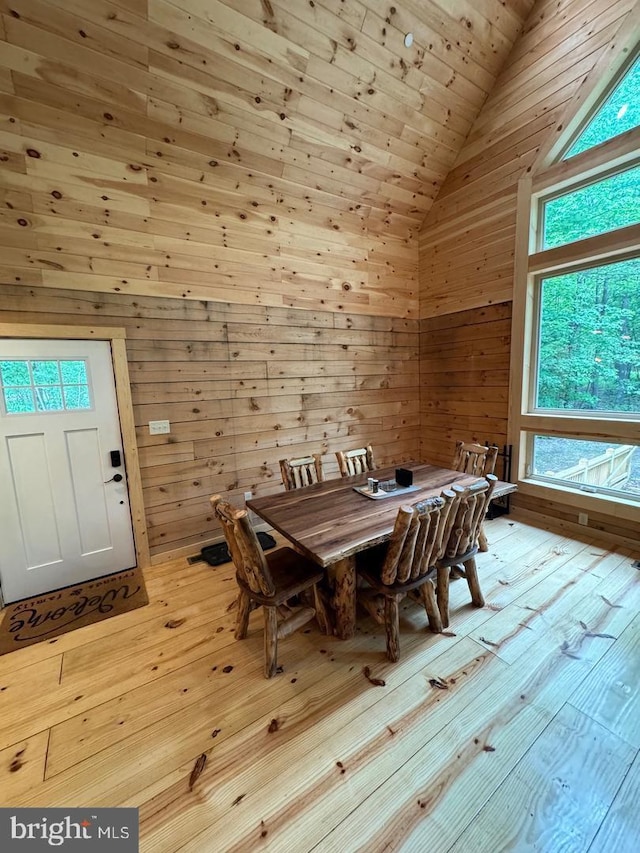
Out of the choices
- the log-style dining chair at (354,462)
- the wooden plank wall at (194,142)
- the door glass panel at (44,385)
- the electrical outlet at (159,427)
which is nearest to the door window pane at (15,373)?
the door glass panel at (44,385)

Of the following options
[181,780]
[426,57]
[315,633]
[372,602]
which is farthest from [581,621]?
[426,57]

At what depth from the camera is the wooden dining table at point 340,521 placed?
173 cm

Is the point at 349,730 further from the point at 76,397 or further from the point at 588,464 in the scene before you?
the point at 588,464

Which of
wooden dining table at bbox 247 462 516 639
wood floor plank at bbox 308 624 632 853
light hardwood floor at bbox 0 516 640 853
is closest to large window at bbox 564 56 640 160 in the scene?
wooden dining table at bbox 247 462 516 639

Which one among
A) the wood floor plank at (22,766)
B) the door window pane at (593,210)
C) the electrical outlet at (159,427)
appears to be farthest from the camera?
the electrical outlet at (159,427)

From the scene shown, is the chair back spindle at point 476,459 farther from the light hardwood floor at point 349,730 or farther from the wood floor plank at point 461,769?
Answer: the wood floor plank at point 461,769

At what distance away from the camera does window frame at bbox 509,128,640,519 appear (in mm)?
2822

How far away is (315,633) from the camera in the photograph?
214 centimetres

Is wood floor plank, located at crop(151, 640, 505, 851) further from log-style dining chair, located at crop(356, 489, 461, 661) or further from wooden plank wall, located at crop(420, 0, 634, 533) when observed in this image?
wooden plank wall, located at crop(420, 0, 634, 533)

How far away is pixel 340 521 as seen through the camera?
1.99 m

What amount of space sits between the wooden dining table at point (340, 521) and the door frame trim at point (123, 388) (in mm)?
1227

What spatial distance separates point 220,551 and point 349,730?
78.5 inches

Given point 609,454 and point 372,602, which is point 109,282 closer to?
point 372,602

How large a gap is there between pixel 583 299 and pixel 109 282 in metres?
4.17
